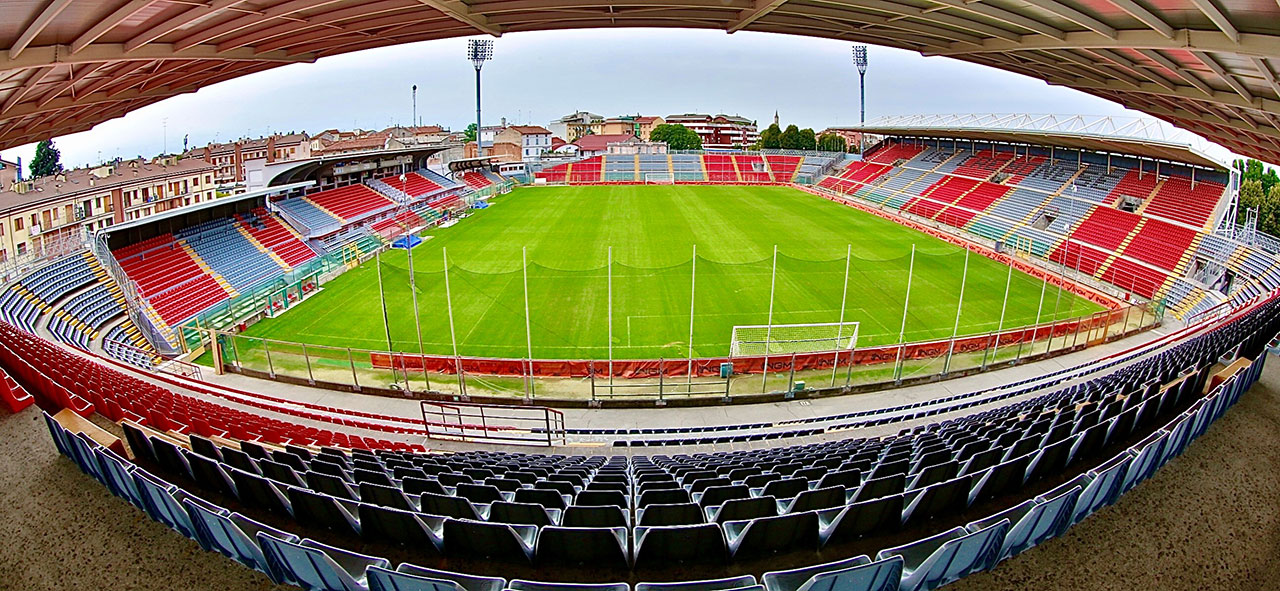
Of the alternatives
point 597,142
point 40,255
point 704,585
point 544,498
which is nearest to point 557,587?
point 704,585

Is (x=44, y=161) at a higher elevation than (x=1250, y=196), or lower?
higher

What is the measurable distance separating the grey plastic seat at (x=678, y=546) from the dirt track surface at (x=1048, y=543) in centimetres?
167

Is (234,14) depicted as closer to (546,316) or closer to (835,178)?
(546,316)

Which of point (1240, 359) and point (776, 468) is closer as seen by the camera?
point (776, 468)

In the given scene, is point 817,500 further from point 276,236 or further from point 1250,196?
point 1250,196

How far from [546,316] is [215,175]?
5020 cm

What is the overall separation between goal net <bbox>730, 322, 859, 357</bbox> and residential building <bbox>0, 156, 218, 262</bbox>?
21.8 m

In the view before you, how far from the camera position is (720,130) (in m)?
133

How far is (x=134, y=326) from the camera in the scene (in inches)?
722

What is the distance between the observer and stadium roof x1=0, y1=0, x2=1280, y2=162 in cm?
810

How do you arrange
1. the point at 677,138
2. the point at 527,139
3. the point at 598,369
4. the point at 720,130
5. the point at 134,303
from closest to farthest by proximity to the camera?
1. the point at 598,369
2. the point at 134,303
3. the point at 677,138
4. the point at 527,139
5. the point at 720,130

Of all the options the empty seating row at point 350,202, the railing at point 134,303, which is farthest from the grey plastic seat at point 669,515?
the empty seating row at point 350,202

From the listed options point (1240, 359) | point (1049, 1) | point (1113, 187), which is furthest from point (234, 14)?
point (1113, 187)

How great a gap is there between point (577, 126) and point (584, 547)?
14555 cm
